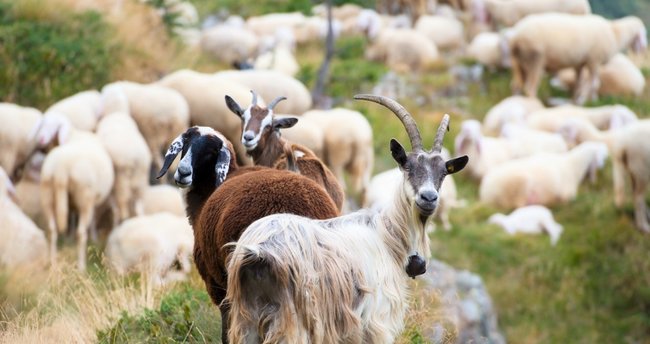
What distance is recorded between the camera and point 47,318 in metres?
8.60

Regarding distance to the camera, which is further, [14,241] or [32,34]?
[32,34]

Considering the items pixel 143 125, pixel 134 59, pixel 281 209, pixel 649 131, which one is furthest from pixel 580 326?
pixel 281 209

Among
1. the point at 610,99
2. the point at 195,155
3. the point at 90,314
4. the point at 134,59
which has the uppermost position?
the point at 195,155

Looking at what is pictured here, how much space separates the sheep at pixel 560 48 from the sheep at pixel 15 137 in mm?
11926

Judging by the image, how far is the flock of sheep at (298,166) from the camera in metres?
5.89

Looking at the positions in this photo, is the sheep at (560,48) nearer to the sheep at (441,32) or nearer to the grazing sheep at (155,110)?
the sheep at (441,32)

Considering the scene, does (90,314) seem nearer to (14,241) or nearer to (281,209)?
(281,209)

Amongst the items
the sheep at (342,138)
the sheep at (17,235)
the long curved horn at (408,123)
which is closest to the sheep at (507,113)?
the sheep at (342,138)

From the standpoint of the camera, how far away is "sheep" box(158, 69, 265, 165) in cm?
1471

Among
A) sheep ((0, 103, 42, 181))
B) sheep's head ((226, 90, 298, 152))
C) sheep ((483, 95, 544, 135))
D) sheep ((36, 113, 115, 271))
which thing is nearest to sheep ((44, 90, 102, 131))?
sheep ((0, 103, 42, 181))

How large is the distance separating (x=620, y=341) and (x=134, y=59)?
347 inches

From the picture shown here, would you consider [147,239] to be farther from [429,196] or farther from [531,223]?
[531,223]

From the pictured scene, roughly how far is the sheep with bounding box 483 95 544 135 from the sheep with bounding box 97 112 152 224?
383 inches

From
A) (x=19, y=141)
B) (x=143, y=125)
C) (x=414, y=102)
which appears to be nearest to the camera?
(x=19, y=141)
